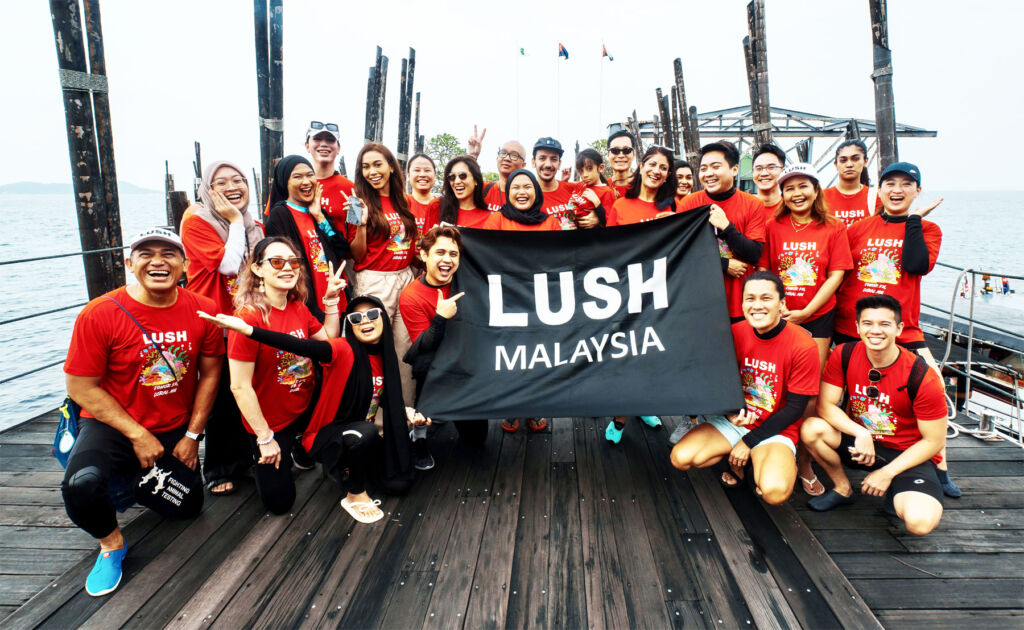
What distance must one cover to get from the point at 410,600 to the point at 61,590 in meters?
1.84

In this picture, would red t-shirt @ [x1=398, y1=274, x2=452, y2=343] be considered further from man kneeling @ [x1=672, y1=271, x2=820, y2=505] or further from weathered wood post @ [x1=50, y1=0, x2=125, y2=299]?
weathered wood post @ [x1=50, y1=0, x2=125, y2=299]

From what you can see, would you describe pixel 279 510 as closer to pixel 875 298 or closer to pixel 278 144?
pixel 875 298

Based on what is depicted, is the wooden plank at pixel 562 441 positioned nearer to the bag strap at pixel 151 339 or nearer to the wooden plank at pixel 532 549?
the wooden plank at pixel 532 549

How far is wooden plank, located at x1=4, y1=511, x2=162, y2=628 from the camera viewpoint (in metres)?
2.54

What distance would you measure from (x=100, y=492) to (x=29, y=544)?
897 millimetres

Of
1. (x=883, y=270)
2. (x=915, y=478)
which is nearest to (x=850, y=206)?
(x=883, y=270)

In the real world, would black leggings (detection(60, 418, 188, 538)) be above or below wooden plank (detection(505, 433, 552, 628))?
above

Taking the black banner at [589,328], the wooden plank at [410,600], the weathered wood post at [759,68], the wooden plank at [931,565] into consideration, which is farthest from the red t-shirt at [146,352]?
the weathered wood post at [759,68]

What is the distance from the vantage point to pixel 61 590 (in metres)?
2.72

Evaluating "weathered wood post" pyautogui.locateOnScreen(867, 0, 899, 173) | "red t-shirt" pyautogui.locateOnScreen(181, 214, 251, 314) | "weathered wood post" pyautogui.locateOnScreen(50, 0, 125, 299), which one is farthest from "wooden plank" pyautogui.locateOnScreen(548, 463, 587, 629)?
"weathered wood post" pyautogui.locateOnScreen(867, 0, 899, 173)

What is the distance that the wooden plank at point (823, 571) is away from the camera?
2.47 m

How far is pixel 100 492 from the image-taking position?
2.77m

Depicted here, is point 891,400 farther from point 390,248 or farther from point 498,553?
point 390,248

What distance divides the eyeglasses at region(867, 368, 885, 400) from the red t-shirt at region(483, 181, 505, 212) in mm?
3159
